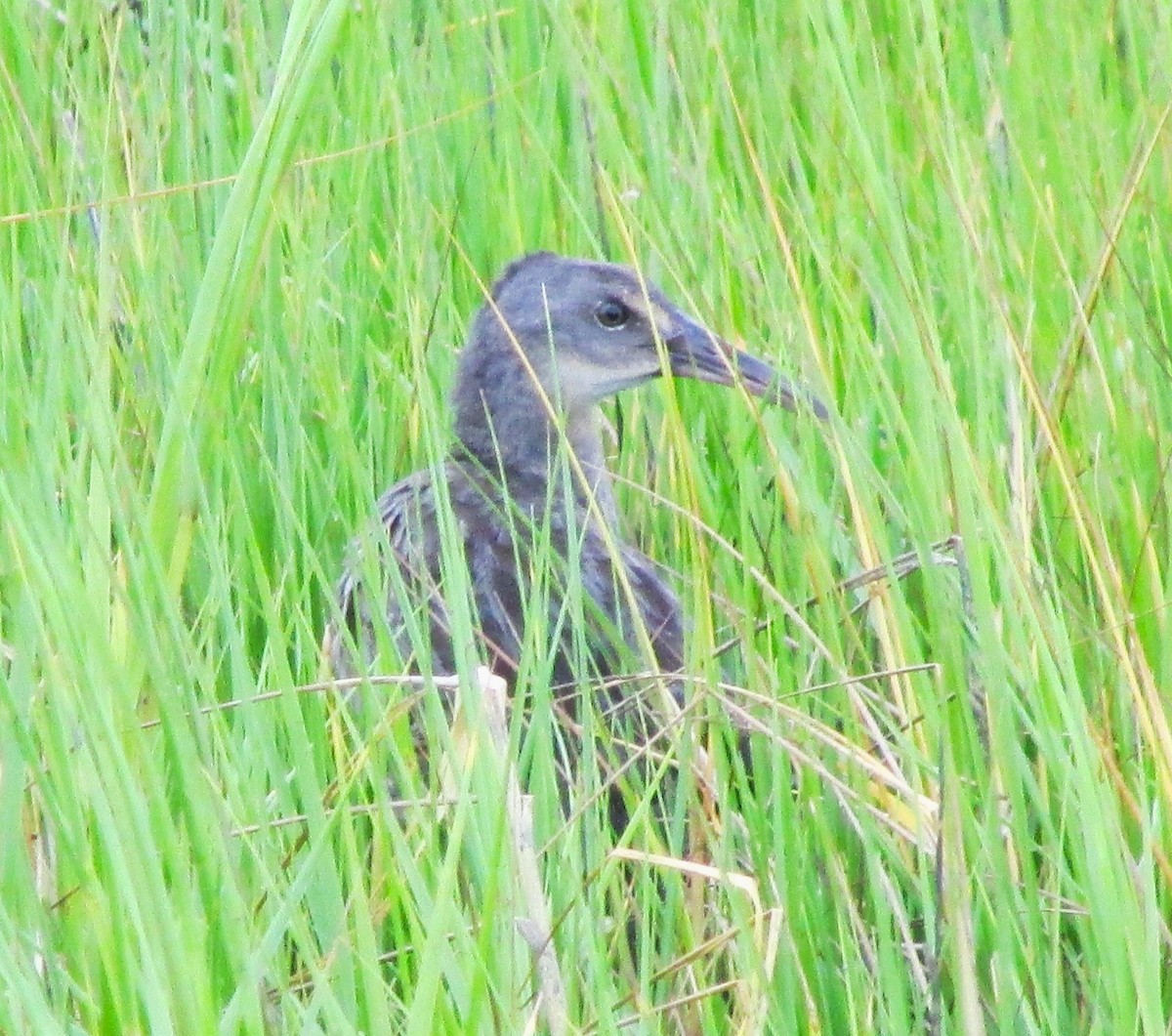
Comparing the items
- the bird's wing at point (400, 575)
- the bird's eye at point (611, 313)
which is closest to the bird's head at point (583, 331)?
the bird's eye at point (611, 313)

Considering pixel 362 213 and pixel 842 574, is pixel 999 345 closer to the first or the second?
pixel 842 574

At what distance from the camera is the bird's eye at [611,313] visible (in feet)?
10.1

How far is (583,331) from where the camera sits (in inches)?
A: 123

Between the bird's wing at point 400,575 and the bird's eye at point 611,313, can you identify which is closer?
the bird's wing at point 400,575

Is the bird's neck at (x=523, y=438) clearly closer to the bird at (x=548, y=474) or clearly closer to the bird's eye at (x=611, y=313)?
the bird at (x=548, y=474)

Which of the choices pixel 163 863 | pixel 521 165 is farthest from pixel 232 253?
pixel 521 165

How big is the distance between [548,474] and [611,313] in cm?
26

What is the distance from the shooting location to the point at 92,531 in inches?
64.1

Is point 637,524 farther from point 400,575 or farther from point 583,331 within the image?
point 400,575

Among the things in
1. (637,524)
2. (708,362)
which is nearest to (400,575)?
(708,362)

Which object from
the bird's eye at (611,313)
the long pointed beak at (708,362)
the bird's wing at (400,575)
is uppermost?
the bird's eye at (611,313)

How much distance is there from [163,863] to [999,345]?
109cm

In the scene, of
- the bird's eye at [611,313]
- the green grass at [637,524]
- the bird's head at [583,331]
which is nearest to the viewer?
the green grass at [637,524]

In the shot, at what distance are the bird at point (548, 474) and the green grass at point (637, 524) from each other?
0.07m
